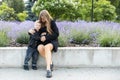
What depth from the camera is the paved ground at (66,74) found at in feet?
26.5

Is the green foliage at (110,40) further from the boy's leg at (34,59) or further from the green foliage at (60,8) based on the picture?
the green foliage at (60,8)

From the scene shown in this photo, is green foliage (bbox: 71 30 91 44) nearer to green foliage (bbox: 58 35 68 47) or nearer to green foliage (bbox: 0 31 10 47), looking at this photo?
green foliage (bbox: 58 35 68 47)

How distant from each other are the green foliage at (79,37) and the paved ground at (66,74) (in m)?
1.15

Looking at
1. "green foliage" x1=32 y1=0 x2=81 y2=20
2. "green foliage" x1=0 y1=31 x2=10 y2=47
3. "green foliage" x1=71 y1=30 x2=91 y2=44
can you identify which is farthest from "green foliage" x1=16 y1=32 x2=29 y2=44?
"green foliage" x1=32 y1=0 x2=81 y2=20

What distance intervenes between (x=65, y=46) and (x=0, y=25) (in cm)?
193

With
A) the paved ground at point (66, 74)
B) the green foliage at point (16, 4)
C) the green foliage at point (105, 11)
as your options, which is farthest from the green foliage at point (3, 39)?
the green foliage at point (16, 4)

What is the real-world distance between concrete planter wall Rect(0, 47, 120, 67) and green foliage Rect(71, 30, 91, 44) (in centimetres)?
88

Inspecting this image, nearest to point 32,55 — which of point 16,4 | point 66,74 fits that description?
point 66,74

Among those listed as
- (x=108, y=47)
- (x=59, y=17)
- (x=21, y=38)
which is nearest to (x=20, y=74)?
(x=21, y=38)

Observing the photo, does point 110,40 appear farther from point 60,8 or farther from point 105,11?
point 105,11

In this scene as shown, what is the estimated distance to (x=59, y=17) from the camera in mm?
19938

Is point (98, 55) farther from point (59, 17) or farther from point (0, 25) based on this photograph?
point (59, 17)

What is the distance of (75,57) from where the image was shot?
349 inches

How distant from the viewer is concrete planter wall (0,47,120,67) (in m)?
8.78
